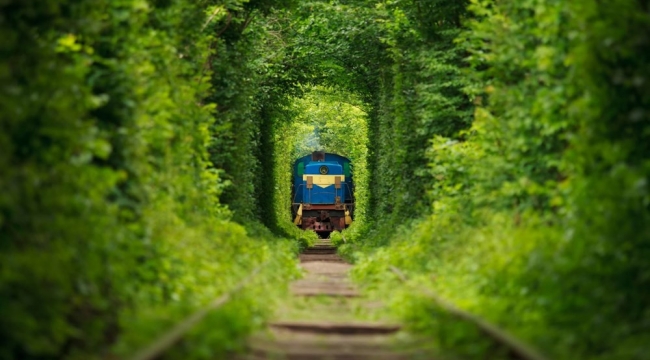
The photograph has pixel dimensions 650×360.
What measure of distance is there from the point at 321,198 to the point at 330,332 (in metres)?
37.5

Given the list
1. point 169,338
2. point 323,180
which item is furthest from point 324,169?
point 169,338

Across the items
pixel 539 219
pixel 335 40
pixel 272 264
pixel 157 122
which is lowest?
pixel 272 264

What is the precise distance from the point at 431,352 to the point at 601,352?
1.42 metres

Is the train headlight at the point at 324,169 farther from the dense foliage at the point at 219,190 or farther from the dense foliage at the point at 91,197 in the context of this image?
the dense foliage at the point at 91,197

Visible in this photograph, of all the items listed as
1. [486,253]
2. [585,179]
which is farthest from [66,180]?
[486,253]

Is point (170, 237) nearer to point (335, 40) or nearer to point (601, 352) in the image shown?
point (601, 352)

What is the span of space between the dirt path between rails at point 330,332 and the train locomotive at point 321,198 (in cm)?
3234

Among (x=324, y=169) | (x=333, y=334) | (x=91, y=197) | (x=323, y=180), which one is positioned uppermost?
(x=91, y=197)

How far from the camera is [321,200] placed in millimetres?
47906

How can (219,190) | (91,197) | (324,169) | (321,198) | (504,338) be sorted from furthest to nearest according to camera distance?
(324,169), (321,198), (219,190), (91,197), (504,338)

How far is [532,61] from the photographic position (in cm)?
1377

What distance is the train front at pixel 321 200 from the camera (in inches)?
1877

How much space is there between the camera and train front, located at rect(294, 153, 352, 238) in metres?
47.7

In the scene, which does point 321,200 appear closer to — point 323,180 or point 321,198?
point 321,198
